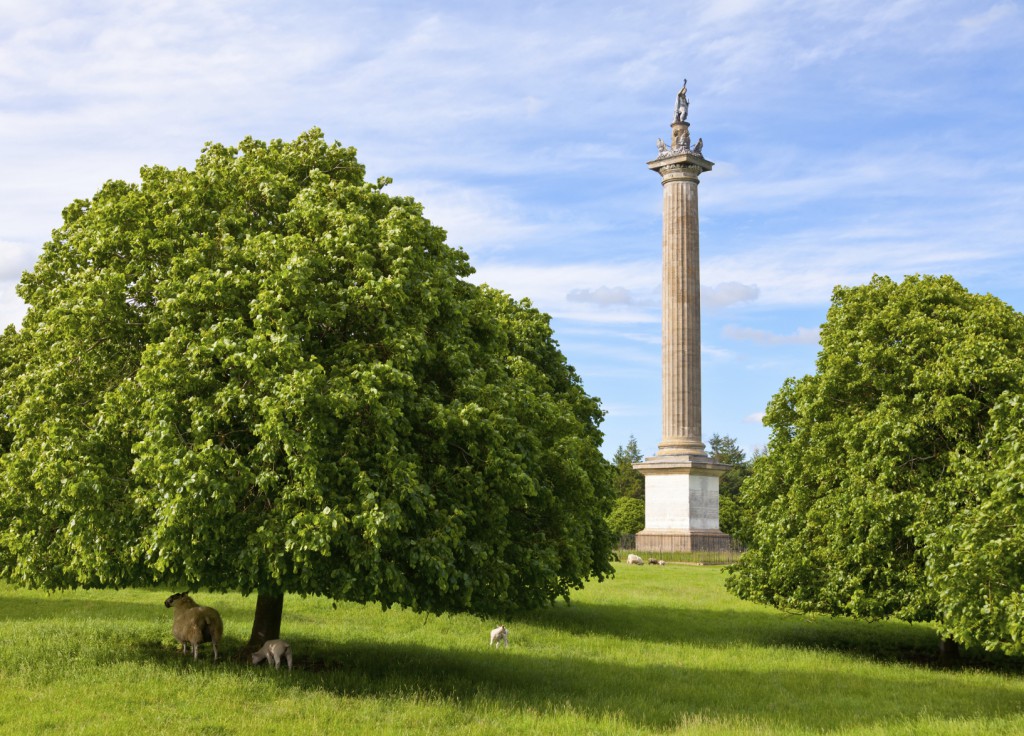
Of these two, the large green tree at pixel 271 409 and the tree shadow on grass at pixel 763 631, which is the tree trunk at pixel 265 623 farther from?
the tree shadow on grass at pixel 763 631

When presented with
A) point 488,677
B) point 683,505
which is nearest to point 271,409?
point 488,677

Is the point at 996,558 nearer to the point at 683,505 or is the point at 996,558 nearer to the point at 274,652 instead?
the point at 274,652

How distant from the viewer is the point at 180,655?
70.7 feet

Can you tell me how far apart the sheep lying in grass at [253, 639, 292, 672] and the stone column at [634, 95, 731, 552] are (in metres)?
42.3

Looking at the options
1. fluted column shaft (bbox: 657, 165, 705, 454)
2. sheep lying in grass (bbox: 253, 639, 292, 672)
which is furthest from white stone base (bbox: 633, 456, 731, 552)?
sheep lying in grass (bbox: 253, 639, 292, 672)

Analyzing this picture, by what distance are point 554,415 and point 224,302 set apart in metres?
8.86

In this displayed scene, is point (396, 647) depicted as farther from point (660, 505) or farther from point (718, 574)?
point (660, 505)

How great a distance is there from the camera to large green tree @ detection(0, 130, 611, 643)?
56.3 ft

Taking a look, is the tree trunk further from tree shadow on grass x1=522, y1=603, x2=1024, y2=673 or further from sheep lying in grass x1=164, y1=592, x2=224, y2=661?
tree shadow on grass x1=522, y1=603, x2=1024, y2=673

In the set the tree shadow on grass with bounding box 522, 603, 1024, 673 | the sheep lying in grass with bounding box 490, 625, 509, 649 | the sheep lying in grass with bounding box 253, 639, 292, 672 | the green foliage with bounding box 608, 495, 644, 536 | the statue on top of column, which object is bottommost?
the tree shadow on grass with bounding box 522, 603, 1024, 673

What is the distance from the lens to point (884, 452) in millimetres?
25703

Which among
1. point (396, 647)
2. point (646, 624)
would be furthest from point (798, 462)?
point (396, 647)

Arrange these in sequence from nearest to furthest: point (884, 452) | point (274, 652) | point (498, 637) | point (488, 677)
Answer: point (274, 652)
point (488, 677)
point (884, 452)
point (498, 637)

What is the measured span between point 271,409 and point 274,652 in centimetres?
653
